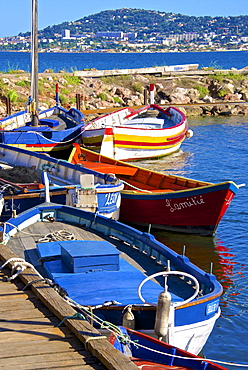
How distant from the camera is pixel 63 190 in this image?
15953mm

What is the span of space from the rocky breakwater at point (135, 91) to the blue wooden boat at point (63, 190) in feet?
67.9

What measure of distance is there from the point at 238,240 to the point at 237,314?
514cm

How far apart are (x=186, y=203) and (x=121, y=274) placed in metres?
7.31

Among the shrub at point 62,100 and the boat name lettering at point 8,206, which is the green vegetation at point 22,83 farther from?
the boat name lettering at point 8,206

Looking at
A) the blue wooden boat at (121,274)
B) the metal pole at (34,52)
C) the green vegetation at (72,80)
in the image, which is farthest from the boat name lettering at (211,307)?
the green vegetation at (72,80)

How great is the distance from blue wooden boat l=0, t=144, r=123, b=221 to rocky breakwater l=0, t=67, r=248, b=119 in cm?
2068

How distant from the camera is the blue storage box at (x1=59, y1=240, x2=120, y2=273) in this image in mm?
10281

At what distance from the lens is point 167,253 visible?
1135 centimetres

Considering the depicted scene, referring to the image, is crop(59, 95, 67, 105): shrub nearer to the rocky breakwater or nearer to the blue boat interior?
the rocky breakwater

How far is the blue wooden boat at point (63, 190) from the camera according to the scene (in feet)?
51.1

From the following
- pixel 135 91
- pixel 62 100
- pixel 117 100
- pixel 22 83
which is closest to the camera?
pixel 62 100

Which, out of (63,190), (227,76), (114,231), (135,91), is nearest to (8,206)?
(63,190)

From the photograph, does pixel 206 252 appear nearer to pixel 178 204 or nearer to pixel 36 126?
pixel 178 204

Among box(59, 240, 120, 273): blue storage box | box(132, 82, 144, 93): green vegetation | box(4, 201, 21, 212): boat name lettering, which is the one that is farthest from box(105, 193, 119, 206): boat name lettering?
box(132, 82, 144, 93): green vegetation
